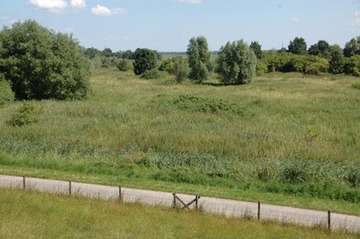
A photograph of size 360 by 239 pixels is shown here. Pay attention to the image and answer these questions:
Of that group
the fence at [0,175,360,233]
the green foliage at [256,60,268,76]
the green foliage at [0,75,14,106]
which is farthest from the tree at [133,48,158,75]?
the fence at [0,175,360,233]

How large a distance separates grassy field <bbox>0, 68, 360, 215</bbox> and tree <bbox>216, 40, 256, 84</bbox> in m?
32.0

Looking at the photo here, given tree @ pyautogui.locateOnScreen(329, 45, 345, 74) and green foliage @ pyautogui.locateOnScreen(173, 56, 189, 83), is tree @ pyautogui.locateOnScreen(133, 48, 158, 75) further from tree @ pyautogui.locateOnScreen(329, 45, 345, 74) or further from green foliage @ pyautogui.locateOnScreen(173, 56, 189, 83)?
tree @ pyautogui.locateOnScreen(329, 45, 345, 74)

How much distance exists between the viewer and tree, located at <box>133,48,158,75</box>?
111 meters

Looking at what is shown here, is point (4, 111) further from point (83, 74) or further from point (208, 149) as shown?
point (208, 149)

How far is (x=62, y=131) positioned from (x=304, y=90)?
37.0 metres

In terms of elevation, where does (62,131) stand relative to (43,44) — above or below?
below

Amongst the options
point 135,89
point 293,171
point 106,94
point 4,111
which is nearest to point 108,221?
point 293,171

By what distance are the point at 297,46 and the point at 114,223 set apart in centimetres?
15690

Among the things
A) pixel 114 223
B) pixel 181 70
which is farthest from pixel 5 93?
pixel 114 223

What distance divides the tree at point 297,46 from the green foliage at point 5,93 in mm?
123915

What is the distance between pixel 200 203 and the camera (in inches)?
696

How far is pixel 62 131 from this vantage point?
32.1 meters

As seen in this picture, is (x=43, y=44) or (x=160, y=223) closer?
(x=160, y=223)

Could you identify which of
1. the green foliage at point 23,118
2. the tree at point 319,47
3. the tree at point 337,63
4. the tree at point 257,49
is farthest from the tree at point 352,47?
the green foliage at point 23,118
